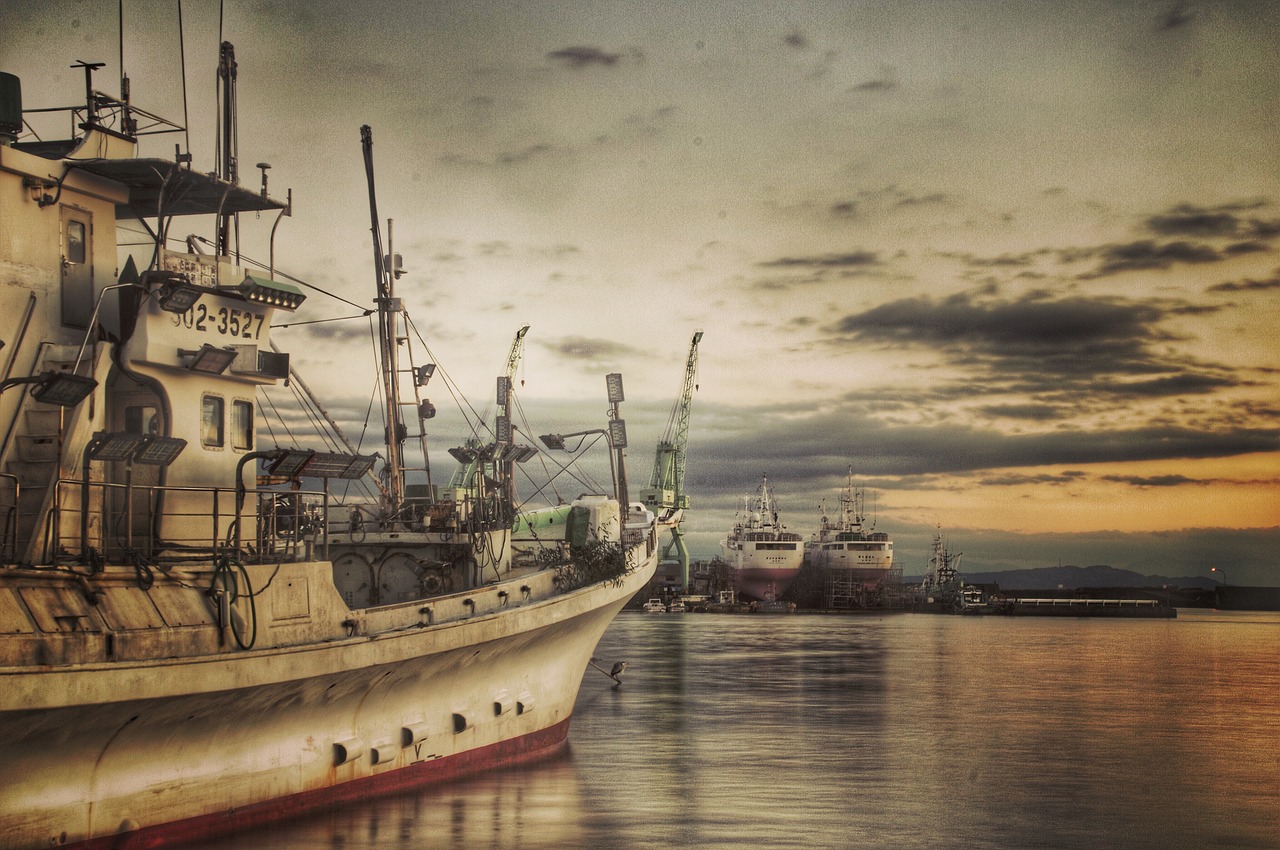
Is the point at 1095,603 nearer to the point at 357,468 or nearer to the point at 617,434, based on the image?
the point at 617,434

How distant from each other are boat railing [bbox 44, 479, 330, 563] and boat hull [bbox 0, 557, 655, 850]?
5.96 feet

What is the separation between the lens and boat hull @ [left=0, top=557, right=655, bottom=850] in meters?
13.6

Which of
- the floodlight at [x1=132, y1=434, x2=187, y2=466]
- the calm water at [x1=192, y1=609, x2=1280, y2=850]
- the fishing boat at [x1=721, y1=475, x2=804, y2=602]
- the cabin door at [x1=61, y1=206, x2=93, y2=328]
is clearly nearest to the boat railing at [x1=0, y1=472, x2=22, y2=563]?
the floodlight at [x1=132, y1=434, x2=187, y2=466]

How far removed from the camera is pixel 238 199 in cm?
1997

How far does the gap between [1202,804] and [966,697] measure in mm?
21199

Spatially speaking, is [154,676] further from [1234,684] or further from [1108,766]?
[1234,684]

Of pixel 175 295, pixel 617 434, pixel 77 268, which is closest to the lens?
pixel 175 295

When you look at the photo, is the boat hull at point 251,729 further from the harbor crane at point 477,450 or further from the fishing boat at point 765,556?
the fishing boat at point 765,556

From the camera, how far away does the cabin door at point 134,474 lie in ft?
56.1

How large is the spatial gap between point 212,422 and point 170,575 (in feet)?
11.8

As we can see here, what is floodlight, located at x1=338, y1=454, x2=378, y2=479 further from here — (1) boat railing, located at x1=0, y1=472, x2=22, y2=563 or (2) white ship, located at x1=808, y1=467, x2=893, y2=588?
(2) white ship, located at x1=808, y1=467, x2=893, y2=588

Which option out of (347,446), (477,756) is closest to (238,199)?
(347,446)

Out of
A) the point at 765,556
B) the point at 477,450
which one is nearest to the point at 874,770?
the point at 477,450

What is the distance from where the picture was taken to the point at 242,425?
19250mm
